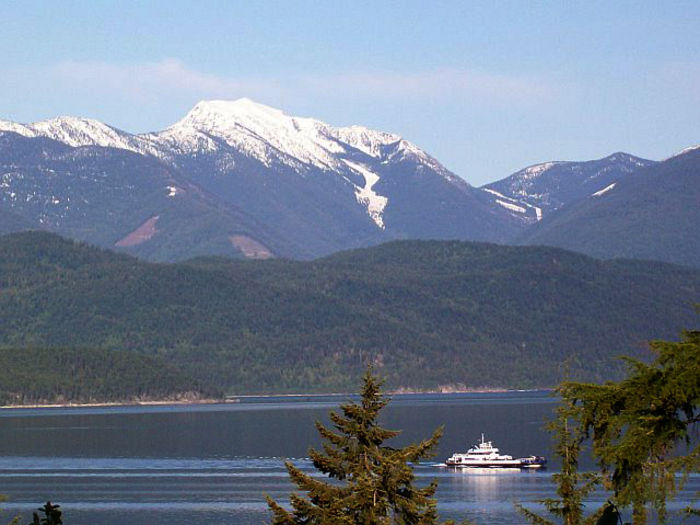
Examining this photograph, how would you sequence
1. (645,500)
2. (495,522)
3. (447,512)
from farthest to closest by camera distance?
1. (447,512)
2. (495,522)
3. (645,500)

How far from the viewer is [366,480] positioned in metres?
34.8

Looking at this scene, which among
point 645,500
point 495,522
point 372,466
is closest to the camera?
point 645,500

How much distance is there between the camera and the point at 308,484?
123 ft

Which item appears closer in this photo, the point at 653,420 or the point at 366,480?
the point at 653,420

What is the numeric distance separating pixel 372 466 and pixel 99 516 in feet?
428

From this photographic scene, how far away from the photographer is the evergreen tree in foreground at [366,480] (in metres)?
34.9

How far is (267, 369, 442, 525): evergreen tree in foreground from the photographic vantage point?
114 feet

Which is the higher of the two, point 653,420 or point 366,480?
point 653,420

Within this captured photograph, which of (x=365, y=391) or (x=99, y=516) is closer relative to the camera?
(x=365, y=391)

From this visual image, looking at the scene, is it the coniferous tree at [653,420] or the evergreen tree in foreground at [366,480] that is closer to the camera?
the coniferous tree at [653,420]

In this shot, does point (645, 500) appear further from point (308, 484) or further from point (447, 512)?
point (447, 512)

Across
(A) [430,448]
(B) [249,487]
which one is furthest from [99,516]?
(A) [430,448]

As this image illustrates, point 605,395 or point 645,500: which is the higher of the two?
point 605,395

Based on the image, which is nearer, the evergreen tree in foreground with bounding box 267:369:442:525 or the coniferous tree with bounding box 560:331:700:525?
the coniferous tree with bounding box 560:331:700:525
